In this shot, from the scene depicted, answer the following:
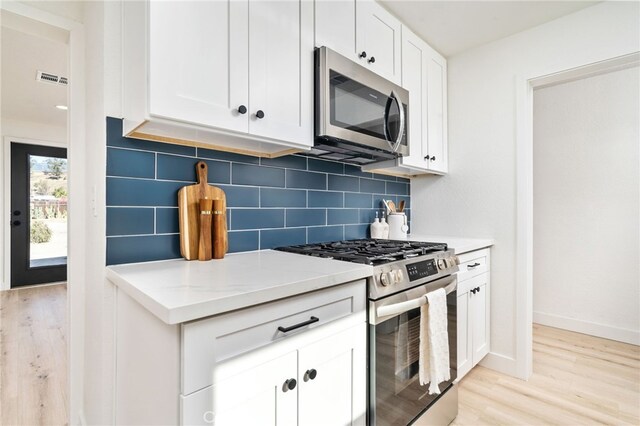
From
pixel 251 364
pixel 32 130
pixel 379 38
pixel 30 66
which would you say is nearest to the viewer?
pixel 251 364

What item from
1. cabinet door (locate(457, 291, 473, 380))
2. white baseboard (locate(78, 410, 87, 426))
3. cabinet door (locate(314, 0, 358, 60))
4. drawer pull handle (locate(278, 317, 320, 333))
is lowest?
white baseboard (locate(78, 410, 87, 426))

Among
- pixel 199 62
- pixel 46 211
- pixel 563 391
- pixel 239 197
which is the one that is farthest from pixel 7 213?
pixel 563 391

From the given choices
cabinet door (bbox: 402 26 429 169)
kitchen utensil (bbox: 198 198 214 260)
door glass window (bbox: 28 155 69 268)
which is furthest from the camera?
door glass window (bbox: 28 155 69 268)

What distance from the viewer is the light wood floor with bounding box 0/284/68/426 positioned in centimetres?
182

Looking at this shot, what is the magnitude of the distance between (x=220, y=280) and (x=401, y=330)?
33.2 inches

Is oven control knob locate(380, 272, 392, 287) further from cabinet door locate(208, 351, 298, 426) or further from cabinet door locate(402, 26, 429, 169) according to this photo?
cabinet door locate(402, 26, 429, 169)

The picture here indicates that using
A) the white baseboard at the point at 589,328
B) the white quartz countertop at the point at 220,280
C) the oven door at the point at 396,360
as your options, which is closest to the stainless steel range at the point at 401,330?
the oven door at the point at 396,360

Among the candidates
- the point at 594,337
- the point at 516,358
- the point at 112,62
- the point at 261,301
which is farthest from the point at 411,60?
the point at 594,337

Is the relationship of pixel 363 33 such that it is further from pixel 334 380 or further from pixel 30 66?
pixel 30 66

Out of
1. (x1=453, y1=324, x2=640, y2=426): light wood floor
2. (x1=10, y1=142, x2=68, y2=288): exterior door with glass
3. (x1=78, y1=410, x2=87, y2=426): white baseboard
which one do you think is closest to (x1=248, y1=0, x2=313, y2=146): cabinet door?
(x1=78, y1=410, x2=87, y2=426): white baseboard

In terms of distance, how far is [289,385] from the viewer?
0.97 meters

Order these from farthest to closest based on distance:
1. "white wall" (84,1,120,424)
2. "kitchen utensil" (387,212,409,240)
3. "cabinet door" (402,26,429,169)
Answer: "kitchen utensil" (387,212,409,240)
"cabinet door" (402,26,429,169)
"white wall" (84,1,120,424)

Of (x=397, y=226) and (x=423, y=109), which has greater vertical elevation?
(x=423, y=109)

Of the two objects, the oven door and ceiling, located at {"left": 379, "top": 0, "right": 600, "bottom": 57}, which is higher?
ceiling, located at {"left": 379, "top": 0, "right": 600, "bottom": 57}
